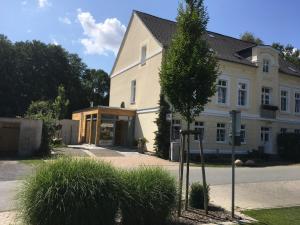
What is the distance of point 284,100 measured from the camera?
35938 mm

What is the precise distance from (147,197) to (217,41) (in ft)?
96.5

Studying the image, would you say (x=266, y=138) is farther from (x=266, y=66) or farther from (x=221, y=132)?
(x=266, y=66)

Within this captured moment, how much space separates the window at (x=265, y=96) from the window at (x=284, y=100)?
6.06 feet

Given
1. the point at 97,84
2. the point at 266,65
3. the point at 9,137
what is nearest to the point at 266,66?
the point at 266,65

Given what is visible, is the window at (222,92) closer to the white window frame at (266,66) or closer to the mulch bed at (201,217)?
the white window frame at (266,66)

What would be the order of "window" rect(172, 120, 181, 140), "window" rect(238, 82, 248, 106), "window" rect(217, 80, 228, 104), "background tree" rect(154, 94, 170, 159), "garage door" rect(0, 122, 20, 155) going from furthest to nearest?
1. "window" rect(238, 82, 248, 106)
2. "window" rect(217, 80, 228, 104)
3. "window" rect(172, 120, 181, 140)
4. "background tree" rect(154, 94, 170, 159)
5. "garage door" rect(0, 122, 20, 155)

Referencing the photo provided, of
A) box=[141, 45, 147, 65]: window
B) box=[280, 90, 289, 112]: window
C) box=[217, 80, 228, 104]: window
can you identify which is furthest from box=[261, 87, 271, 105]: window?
box=[141, 45, 147, 65]: window

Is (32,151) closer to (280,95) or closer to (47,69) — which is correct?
(280,95)

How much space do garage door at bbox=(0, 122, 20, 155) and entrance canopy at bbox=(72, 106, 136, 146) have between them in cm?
824

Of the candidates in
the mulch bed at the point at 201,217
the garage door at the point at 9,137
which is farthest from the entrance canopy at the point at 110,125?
the mulch bed at the point at 201,217

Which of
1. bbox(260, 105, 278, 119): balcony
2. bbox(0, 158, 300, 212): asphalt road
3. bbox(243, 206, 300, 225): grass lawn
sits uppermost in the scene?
bbox(260, 105, 278, 119): balcony

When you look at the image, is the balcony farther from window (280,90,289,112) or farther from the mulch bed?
the mulch bed

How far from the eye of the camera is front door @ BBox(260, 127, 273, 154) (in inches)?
1319

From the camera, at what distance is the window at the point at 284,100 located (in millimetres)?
35594
